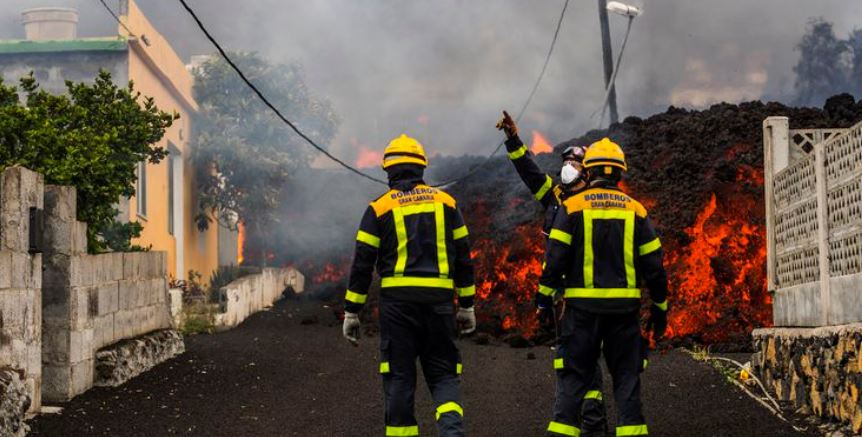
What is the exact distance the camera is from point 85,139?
38.4 feet

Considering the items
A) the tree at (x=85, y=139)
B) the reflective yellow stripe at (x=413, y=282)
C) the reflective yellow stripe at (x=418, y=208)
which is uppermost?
the tree at (x=85, y=139)

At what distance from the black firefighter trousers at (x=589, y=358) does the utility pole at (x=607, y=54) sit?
755 inches

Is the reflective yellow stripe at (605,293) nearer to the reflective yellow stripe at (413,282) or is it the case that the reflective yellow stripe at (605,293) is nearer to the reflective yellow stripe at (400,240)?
the reflective yellow stripe at (413,282)

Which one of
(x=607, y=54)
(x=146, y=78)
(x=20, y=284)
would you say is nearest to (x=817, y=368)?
(x=20, y=284)

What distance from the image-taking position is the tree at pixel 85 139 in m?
11.1

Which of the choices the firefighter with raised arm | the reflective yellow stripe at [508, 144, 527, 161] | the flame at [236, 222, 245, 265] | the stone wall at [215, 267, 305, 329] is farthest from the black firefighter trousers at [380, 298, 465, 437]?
the flame at [236, 222, 245, 265]

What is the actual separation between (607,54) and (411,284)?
20.6m

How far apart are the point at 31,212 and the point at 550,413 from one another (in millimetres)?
4725

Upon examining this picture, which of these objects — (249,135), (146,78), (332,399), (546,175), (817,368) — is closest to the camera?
(817,368)

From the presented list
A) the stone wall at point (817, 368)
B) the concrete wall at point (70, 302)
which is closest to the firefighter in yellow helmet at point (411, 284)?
the stone wall at point (817, 368)

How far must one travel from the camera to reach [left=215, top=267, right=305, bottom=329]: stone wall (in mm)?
19922

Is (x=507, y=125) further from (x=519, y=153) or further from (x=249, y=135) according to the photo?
(x=249, y=135)

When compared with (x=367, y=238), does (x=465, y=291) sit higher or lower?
lower

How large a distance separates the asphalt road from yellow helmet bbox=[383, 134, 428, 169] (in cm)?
258
